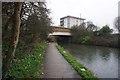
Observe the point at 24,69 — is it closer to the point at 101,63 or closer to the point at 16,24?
the point at 16,24

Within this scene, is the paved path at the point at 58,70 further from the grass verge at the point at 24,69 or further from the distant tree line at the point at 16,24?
the distant tree line at the point at 16,24

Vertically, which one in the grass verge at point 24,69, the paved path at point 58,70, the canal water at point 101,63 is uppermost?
the grass verge at point 24,69

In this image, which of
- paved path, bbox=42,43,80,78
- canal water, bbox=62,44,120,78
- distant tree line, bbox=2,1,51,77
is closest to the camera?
distant tree line, bbox=2,1,51,77

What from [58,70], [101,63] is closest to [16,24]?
[58,70]

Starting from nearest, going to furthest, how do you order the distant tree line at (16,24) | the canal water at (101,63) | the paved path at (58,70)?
the distant tree line at (16,24)
the paved path at (58,70)
the canal water at (101,63)

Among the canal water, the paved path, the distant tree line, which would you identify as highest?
the distant tree line

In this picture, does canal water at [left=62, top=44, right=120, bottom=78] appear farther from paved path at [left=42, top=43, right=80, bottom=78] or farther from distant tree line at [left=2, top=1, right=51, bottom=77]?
distant tree line at [left=2, top=1, right=51, bottom=77]

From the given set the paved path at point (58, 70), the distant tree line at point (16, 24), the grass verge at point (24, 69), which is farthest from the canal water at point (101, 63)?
the distant tree line at point (16, 24)

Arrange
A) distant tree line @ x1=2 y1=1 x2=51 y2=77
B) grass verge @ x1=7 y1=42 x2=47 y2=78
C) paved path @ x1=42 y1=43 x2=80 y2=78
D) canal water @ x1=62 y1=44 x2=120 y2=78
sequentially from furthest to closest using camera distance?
canal water @ x1=62 y1=44 x2=120 y2=78, paved path @ x1=42 y1=43 x2=80 y2=78, grass verge @ x1=7 y1=42 x2=47 y2=78, distant tree line @ x1=2 y1=1 x2=51 y2=77

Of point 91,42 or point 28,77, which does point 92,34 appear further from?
point 28,77

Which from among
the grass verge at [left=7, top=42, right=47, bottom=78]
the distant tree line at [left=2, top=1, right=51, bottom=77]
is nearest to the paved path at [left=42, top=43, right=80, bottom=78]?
the grass verge at [left=7, top=42, right=47, bottom=78]

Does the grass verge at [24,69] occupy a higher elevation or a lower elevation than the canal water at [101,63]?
higher

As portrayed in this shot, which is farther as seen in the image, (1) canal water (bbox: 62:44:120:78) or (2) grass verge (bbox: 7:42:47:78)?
(1) canal water (bbox: 62:44:120:78)

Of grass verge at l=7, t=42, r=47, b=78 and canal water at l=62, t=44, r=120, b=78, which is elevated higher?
grass verge at l=7, t=42, r=47, b=78
